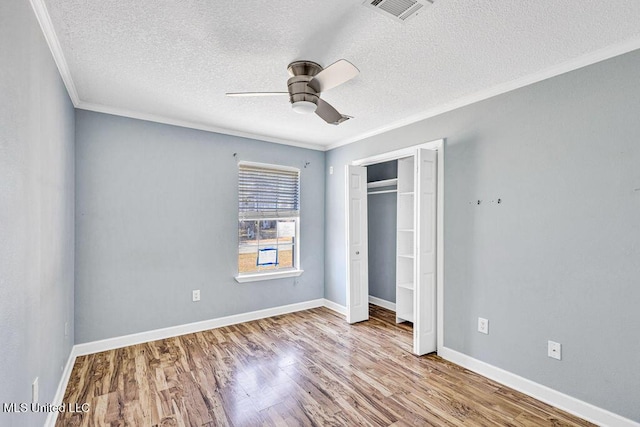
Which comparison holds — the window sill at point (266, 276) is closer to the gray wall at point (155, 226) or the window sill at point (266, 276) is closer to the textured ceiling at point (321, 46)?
the gray wall at point (155, 226)

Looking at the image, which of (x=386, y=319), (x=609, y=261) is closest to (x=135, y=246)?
(x=386, y=319)

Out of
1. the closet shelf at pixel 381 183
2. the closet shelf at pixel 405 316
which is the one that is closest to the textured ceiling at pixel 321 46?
the closet shelf at pixel 381 183

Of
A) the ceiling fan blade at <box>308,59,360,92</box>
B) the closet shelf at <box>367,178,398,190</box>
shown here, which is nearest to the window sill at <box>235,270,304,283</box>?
the closet shelf at <box>367,178,398,190</box>

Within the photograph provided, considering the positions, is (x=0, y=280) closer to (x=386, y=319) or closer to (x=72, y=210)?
(x=72, y=210)

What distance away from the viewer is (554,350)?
91.4 inches

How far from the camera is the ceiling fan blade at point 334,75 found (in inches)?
72.1

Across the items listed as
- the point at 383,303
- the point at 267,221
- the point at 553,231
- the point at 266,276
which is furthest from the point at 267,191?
the point at 553,231

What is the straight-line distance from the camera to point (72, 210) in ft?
9.62

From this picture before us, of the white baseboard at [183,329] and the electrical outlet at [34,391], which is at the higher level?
the electrical outlet at [34,391]

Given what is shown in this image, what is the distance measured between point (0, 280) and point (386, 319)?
3929mm

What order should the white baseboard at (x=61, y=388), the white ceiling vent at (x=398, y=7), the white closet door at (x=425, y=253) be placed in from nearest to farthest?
the white ceiling vent at (x=398, y=7)
the white baseboard at (x=61, y=388)
the white closet door at (x=425, y=253)

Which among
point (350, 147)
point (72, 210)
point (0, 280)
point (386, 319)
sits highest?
point (350, 147)

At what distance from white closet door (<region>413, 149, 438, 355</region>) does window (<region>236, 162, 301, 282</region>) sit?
1.99 m

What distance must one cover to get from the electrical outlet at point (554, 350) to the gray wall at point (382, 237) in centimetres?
235
